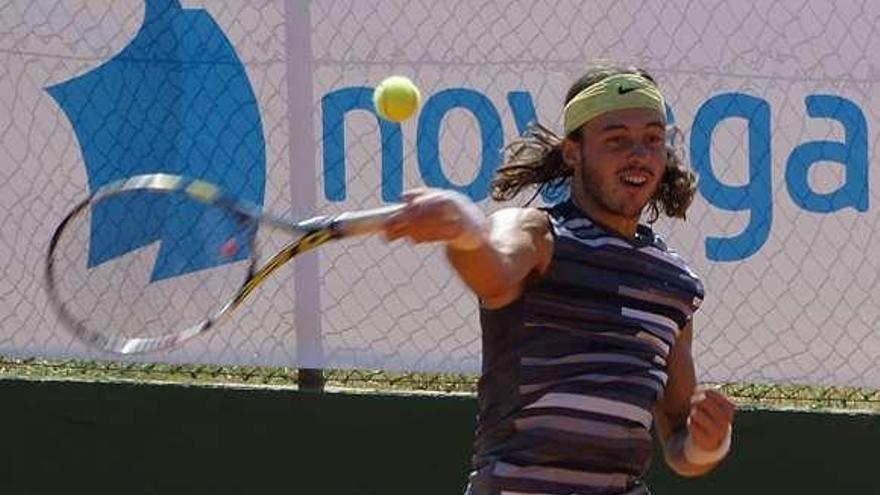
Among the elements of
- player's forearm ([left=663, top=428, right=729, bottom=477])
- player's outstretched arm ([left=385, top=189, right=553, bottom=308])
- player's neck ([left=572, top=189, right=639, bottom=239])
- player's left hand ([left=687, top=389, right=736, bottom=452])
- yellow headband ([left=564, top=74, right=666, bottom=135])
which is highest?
yellow headband ([left=564, top=74, right=666, bottom=135])

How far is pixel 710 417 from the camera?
3.59 m

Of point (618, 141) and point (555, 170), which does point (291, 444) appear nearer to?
point (555, 170)

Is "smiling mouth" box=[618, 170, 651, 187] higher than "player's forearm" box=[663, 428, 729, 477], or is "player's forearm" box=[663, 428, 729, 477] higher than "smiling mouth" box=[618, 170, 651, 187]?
"smiling mouth" box=[618, 170, 651, 187]

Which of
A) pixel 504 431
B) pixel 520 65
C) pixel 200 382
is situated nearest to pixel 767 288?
pixel 520 65

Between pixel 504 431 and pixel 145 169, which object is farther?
pixel 145 169

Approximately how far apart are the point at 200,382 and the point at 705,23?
187 cm

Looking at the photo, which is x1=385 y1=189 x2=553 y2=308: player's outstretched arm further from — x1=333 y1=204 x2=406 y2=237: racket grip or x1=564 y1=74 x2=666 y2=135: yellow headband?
x1=564 y1=74 x2=666 y2=135: yellow headband

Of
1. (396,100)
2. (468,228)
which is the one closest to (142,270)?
(396,100)

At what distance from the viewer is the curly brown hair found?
375 centimetres

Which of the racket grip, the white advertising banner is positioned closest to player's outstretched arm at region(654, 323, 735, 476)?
the racket grip

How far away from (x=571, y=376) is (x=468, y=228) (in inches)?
23.0

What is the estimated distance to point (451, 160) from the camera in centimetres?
541

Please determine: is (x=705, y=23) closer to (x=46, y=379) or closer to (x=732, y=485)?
(x=732, y=485)

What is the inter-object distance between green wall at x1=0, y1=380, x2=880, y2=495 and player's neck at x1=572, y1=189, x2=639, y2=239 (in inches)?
78.3
